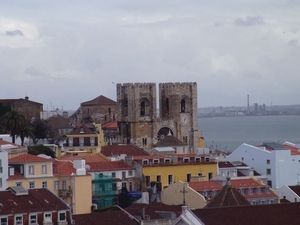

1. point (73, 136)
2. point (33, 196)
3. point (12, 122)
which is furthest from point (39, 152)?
point (33, 196)

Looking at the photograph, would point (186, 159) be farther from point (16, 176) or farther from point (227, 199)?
point (227, 199)

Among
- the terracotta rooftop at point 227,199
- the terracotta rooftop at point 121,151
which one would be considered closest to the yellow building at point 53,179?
the terracotta rooftop at point 227,199

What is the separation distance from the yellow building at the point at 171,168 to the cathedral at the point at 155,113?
31.6 metres

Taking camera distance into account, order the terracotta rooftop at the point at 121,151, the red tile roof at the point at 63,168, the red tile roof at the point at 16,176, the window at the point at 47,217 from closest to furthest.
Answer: the window at the point at 47,217
the red tile roof at the point at 16,176
the red tile roof at the point at 63,168
the terracotta rooftop at the point at 121,151

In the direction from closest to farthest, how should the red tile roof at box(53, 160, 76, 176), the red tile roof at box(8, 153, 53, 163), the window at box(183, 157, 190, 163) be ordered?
the red tile roof at box(8, 153, 53, 163), the red tile roof at box(53, 160, 76, 176), the window at box(183, 157, 190, 163)

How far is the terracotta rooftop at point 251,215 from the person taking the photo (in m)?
43.4

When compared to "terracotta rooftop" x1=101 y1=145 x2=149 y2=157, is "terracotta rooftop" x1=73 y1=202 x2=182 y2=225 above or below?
below

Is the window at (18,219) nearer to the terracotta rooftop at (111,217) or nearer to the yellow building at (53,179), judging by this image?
the terracotta rooftop at (111,217)

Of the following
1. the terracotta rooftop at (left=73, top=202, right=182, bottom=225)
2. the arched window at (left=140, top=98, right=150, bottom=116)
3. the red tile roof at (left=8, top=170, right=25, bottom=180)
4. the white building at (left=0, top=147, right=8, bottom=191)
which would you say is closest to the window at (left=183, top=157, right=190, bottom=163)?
the red tile roof at (left=8, top=170, right=25, bottom=180)

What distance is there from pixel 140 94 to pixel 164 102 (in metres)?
3.24

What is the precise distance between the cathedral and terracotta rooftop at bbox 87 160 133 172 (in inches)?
1308

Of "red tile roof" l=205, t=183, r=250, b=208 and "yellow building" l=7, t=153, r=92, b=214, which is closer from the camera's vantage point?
"red tile roof" l=205, t=183, r=250, b=208

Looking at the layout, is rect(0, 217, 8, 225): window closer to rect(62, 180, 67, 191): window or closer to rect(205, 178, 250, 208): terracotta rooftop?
rect(205, 178, 250, 208): terracotta rooftop

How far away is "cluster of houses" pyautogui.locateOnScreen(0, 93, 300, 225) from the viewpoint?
4881 centimetres
